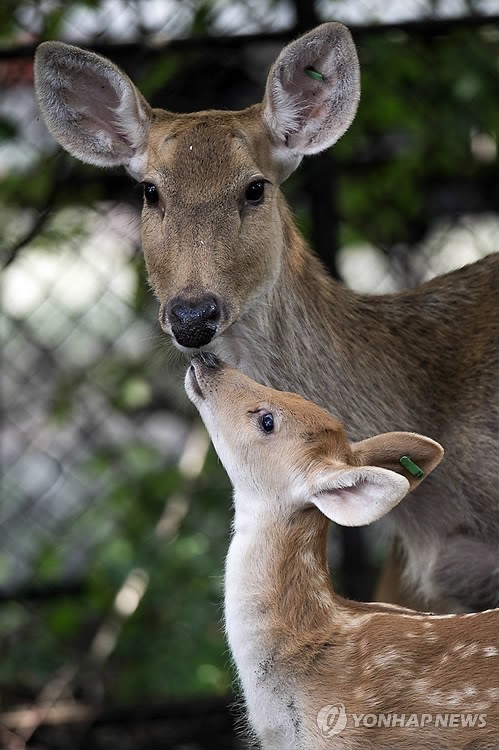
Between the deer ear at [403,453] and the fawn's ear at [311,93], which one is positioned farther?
the fawn's ear at [311,93]

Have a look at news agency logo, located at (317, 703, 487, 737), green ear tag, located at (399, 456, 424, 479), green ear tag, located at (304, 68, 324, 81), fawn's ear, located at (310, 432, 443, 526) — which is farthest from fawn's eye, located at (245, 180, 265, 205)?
news agency logo, located at (317, 703, 487, 737)

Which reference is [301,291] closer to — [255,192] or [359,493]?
[255,192]

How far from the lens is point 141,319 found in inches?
251

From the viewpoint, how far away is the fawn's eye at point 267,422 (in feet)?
11.9

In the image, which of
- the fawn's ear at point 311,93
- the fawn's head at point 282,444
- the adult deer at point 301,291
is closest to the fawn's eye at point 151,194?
the adult deer at point 301,291

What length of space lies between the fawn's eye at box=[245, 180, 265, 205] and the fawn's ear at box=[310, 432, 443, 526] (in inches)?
31.9

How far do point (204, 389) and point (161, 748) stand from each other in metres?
2.80

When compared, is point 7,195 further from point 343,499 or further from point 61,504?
point 343,499

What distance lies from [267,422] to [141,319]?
2820mm

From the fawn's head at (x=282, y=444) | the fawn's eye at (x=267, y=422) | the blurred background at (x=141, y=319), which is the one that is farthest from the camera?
the blurred background at (x=141, y=319)

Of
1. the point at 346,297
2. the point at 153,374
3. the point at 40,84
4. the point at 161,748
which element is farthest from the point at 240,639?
the point at 153,374

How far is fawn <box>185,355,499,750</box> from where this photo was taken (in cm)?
320

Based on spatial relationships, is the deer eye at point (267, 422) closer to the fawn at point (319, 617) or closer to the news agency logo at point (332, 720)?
the fawn at point (319, 617)

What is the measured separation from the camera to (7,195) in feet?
20.1
